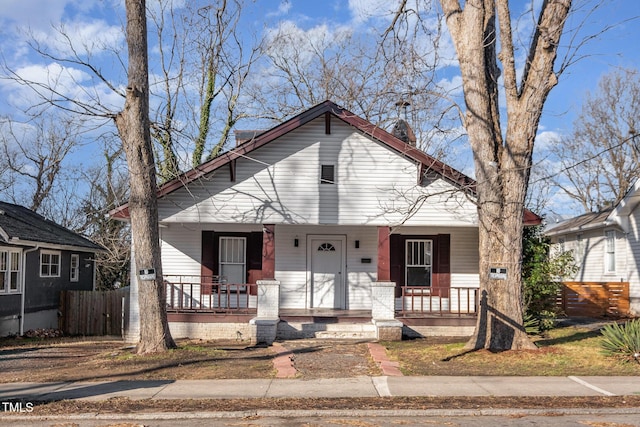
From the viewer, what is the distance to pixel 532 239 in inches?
675

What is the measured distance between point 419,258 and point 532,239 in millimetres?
3561

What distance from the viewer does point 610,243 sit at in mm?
25469

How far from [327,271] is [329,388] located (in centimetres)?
902

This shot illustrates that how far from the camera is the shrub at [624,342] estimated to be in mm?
12016

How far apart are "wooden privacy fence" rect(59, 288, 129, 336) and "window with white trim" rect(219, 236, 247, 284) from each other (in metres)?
5.24

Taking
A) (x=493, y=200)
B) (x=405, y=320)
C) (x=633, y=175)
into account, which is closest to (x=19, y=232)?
(x=405, y=320)

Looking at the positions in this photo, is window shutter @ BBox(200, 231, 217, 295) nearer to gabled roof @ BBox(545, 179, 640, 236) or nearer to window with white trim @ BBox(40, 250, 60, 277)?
window with white trim @ BBox(40, 250, 60, 277)

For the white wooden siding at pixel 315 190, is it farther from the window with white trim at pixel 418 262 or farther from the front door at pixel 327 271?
the window with white trim at pixel 418 262

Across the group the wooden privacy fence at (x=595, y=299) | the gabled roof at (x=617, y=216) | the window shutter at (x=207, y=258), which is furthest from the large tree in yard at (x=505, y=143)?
the wooden privacy fence at (x=595, y=299)

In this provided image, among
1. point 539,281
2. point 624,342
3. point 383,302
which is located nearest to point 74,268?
point 383,302

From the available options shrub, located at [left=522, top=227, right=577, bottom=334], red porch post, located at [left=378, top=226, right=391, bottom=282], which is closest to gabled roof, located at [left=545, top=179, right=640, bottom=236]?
shrub, located at [left=522, top=227, right=577, bottom=334]

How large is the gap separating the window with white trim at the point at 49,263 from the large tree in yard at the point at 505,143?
51.2ft

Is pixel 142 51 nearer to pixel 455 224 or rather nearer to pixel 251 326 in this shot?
pixel 251 326

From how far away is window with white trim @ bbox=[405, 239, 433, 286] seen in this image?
19328mm
